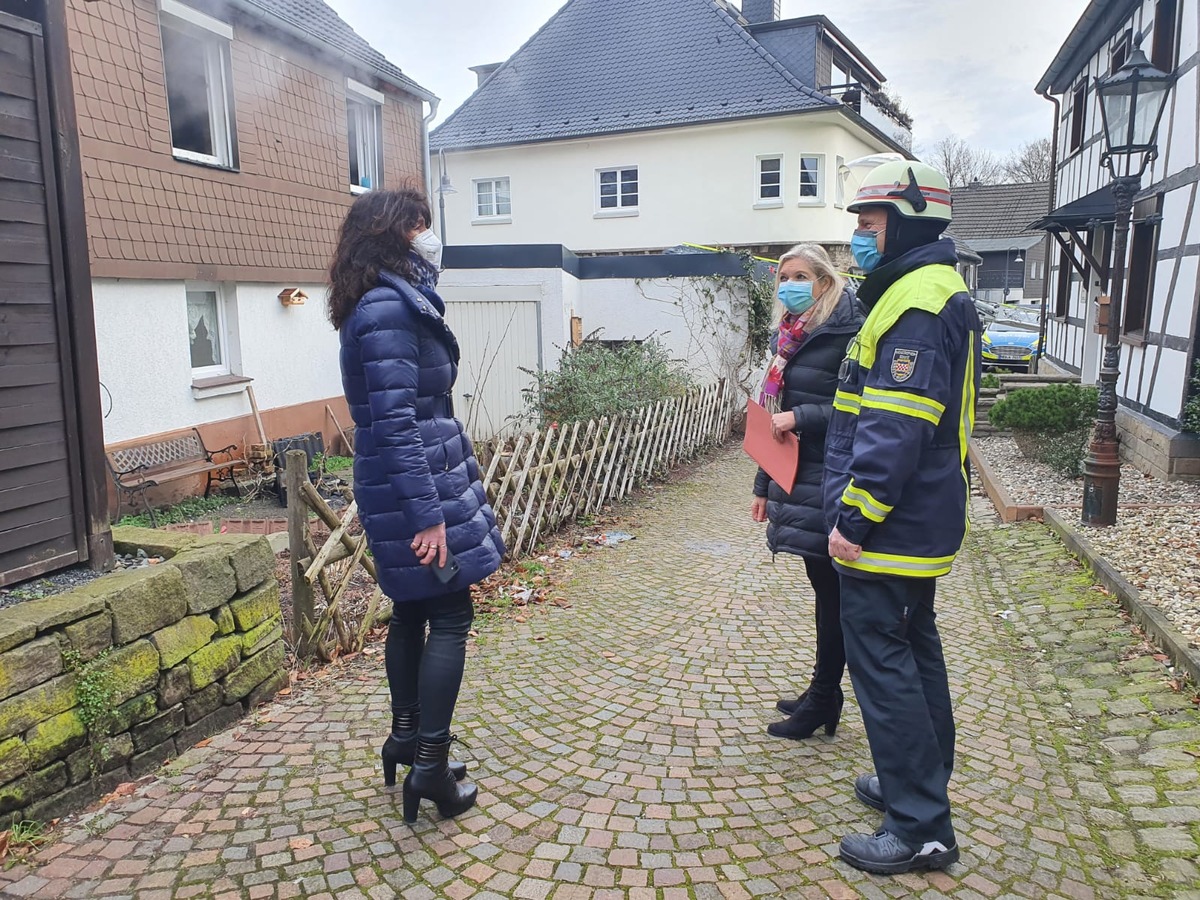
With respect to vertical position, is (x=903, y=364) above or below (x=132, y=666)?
above

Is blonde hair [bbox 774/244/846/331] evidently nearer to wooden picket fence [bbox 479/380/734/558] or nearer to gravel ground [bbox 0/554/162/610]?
gravel ground [bbox 0/554/162/610]

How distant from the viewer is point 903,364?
8.31ft

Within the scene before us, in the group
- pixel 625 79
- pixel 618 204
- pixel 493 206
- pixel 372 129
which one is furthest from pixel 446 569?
pixel 625 79

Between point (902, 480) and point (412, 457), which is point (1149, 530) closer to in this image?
point (902, 480)

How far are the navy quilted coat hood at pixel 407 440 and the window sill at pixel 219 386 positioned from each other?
25.9 feet

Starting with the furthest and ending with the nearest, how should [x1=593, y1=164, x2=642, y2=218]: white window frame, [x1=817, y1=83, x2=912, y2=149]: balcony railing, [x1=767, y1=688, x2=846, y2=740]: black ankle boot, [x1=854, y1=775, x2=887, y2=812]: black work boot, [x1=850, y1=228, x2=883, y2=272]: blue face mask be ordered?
[x1=817, y1=83, x2=912, y2=149]: balcony railing, [x1=593, y1=164, x2=642, y2=218]: white window frame, [x1=767, y1=688, x2=846, y2=740]: black ankle boot, [x1=854, y1=775, x2=887, y2=812]: black work boot, [x1=850, y1=228, x2=883, y2=272]: blue face mask

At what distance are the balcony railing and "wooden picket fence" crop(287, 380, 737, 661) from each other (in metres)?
16.2

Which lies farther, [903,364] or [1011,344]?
[1011,344]

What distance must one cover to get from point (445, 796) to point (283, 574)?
161 inches

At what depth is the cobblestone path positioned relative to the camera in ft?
8.85

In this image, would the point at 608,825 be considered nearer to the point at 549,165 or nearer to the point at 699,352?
the point at 699,352

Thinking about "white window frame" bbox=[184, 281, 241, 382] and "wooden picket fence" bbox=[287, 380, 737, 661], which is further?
"white window frame" bbox=[184, 281, 241, 382]

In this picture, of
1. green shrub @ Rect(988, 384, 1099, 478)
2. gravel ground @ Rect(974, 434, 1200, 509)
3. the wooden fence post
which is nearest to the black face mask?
the wooden fence post

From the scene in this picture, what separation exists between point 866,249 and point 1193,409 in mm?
6720
